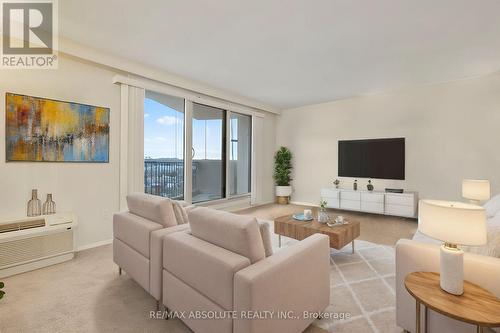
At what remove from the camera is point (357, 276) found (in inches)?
95.1

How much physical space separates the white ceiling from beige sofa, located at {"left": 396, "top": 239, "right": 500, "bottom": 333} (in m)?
2.25

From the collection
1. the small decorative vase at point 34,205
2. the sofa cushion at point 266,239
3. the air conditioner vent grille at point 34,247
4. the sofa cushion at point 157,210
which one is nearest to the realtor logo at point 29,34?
the small decorative vase at point 34,205

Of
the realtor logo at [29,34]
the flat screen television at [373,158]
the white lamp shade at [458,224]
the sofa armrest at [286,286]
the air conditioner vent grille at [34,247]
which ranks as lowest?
the air conditioner vent grille at [34,247]

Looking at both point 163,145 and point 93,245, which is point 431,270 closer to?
point 93,245

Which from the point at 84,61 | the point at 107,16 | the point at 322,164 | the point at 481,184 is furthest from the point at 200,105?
the point at 481,184

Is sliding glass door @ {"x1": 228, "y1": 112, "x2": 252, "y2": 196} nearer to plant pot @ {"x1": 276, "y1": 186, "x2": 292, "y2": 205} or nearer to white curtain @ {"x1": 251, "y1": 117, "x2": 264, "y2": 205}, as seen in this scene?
white curtain @ {"x1": 251, "y1": 117, "x2": 264, "y2": 205}

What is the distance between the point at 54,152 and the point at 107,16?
5.93ft

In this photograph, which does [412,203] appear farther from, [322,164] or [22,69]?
[22,69]

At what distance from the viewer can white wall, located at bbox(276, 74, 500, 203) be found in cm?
404

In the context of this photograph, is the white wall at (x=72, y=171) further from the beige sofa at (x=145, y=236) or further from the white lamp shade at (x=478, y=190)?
the white lamp shade at (x=478, y=190)

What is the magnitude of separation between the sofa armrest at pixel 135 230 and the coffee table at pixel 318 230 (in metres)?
1.68

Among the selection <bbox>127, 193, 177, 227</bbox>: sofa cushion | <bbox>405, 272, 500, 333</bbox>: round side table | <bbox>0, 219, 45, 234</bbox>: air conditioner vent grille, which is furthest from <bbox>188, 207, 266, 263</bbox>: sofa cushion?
<bbox>0, 219, 45, 234</bbox>: air conditioner vent grille

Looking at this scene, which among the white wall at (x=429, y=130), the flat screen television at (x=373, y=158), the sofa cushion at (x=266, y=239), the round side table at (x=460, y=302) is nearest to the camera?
the round side table at (x=460, y=302)

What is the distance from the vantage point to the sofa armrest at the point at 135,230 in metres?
1.93
